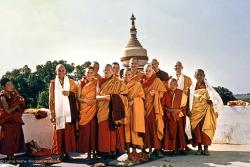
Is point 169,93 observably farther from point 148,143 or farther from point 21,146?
point 21,146

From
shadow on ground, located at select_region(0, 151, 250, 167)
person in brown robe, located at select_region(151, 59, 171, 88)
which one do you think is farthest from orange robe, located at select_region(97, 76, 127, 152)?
person in brown robe, located at select_region(151, 59, 171, 88)

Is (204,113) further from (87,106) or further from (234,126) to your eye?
(87,106)

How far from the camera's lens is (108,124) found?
7.42m

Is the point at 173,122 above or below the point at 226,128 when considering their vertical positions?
above

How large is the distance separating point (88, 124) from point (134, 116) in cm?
92

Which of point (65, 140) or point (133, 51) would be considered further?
point (133, 51)

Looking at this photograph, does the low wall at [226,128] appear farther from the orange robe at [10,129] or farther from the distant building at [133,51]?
the distant building at [133,51]

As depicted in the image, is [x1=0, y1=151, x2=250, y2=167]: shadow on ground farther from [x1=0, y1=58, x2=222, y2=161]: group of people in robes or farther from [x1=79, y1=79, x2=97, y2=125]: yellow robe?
[x1=79, y1=79, x2=97, y2=125]: yellow robe

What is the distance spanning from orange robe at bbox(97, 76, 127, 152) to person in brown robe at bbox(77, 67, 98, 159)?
13cm

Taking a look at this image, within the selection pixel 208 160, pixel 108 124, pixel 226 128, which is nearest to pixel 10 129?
pixel 108 124

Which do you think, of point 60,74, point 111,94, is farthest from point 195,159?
point 60,74

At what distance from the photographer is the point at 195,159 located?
7383 millimetres

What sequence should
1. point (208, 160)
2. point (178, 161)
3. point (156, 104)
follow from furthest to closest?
point (156, 104) → point (208, 160) → point (178, 161)

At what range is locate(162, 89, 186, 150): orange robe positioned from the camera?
7910mm
